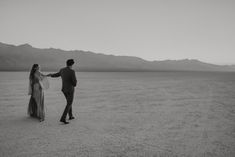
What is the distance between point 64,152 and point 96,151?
0.66 metres

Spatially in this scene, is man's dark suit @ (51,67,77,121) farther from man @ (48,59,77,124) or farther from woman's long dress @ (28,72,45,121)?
woman's long dress @ (28,72,45,121)

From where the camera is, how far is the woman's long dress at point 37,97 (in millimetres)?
6562

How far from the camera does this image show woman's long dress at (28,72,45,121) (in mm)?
6562

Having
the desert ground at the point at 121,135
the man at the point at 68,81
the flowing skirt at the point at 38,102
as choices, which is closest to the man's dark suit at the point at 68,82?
the man at the point at 68,81

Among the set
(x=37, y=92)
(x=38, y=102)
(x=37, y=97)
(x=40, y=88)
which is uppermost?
(x=40, y=88)

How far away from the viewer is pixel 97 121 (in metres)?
6.57

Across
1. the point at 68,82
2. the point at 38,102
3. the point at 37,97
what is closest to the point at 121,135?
the point at 68,82

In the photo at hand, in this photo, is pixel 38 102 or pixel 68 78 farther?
pixel 38 102

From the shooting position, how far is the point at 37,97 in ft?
21.8

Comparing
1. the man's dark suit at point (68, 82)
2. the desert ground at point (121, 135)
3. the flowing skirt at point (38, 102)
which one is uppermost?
the man's dark suit at point (68, 82)

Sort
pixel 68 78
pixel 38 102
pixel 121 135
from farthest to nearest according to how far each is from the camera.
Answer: pixel 38 102, pixel 68 78, pixel 121 135

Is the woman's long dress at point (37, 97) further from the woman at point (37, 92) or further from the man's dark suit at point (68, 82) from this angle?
the man's dark suit at point (68, 82)

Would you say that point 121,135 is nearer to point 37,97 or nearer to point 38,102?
point 38,102

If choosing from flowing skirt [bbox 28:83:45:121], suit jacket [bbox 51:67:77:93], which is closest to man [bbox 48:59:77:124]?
suit jacket [bbox 51:67:77:93]
